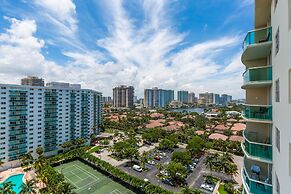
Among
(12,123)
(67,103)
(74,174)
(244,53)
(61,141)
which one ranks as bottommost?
(74,174)

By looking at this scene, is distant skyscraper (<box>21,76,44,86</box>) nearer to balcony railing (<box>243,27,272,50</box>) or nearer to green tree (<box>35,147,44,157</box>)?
green tree (<box>35,147,44,157</box>)

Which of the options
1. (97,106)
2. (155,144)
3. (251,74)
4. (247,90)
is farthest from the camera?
(97,106)

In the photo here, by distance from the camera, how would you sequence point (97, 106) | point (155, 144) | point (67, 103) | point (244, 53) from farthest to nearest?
point (97, 106)
point (155, 144)
point (67, 103)
point (244, 53)

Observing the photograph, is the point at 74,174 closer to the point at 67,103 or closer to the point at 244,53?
the point at 67,103

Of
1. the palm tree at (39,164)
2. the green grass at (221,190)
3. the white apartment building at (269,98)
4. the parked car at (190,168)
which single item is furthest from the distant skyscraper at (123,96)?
the white apartment building at (269,98)

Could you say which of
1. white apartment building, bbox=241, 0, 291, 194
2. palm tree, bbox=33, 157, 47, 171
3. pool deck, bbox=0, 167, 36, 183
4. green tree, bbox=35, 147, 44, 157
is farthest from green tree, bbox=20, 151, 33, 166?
white apartment building, bbox=241, 0, 291, 194

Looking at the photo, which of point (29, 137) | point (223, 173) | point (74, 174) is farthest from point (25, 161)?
point (223, 173)

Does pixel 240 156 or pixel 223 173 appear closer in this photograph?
pixel 223 173
